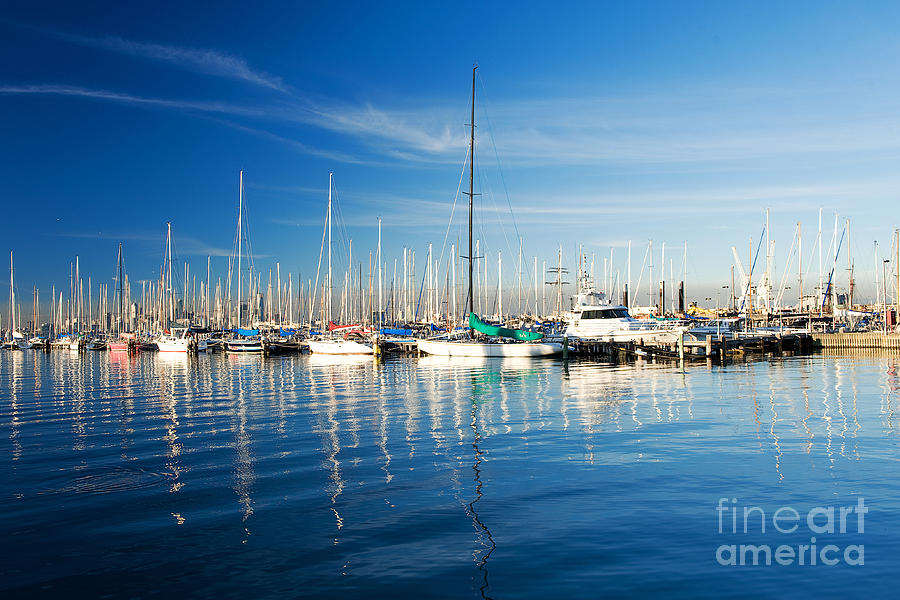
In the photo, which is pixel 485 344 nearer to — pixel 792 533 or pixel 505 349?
pixel 505 349

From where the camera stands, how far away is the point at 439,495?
13.0m

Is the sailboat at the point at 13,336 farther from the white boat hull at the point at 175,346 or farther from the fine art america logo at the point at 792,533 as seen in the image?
the fine art america logo at the point at 792,533

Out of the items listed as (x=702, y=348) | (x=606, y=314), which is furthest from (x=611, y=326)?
(x=702, y=348)

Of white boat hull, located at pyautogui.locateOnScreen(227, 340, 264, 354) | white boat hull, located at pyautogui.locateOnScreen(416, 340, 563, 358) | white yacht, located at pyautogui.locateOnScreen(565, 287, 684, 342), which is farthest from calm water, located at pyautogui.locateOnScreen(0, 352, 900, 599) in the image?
white boat hull, located at pyautogui.locateOnScreen(227, 340, 264, 354)

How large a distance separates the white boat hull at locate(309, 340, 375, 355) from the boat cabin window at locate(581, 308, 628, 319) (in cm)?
2446

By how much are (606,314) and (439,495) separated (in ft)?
198

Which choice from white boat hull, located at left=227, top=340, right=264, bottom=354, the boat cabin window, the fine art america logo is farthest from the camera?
white boat hull, located at left=227, top=340, right=264, bottom=354

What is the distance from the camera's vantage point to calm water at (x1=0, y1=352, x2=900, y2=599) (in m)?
8.88

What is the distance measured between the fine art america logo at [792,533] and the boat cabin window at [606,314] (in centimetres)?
5941

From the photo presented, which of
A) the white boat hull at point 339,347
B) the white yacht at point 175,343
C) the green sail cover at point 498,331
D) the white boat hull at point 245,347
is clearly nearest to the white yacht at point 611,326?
the green sail cover at point 498,331

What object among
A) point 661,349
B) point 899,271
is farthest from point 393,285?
point 899,271

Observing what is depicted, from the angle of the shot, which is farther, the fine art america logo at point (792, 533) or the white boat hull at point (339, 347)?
the white boat hull at point (339, 347)

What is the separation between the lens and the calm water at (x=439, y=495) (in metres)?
8.88

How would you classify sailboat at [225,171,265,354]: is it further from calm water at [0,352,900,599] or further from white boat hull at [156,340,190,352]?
calm water at [0,352,900,599]
